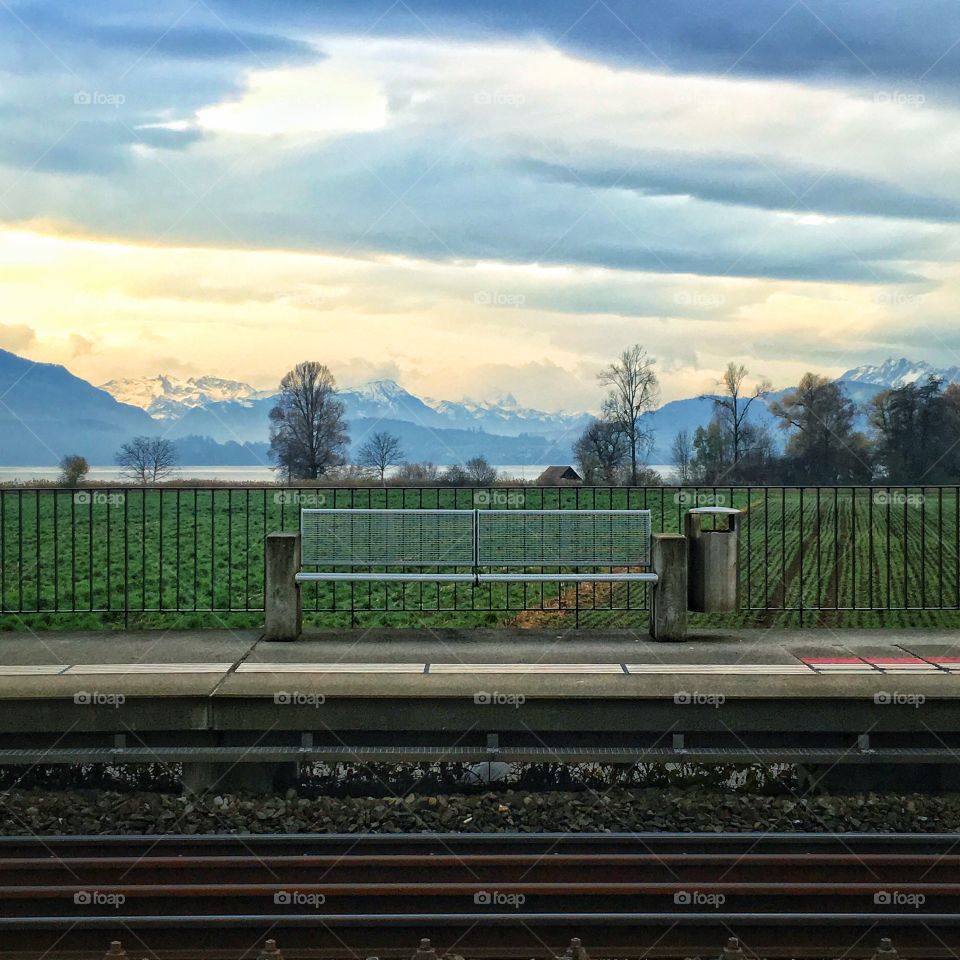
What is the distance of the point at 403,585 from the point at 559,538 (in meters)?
2.89

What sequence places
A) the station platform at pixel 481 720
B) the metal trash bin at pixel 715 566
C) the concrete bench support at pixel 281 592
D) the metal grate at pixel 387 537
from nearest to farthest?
1. the station platform at pixel 481 720
2. the concrete bench support at pixel 281 592
3. the metal trash bin at pixel 715 566
4. the metal grate at pixel 387 537

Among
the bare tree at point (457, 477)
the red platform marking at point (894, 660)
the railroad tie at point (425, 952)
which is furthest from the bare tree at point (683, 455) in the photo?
the railroad tie at point (425, 952)

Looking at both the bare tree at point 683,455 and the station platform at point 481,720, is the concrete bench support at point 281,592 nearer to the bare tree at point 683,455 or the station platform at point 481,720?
the station platform at point 481,720

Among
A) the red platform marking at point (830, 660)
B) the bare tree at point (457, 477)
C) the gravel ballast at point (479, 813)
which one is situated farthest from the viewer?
the bare tree at point (457, 477)

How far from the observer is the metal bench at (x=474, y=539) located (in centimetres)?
954

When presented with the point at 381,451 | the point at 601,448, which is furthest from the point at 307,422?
the point at 601,448

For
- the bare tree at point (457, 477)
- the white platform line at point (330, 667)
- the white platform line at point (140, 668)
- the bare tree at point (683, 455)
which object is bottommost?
the white platform line at point (140, 668)

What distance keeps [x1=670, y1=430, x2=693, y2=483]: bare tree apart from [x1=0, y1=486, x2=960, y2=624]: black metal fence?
17979 millimetres

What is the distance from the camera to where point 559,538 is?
388 inches

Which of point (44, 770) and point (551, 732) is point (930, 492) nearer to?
point (551, 732)

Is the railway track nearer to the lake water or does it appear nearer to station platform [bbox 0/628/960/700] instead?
station platform [bbox 0/628/960/700]

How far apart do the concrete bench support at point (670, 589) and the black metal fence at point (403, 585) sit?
2.02ft

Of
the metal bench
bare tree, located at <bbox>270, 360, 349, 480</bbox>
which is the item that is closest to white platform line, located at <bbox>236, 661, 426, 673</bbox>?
the metal bench

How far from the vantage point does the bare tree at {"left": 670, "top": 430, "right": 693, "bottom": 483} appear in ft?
140
